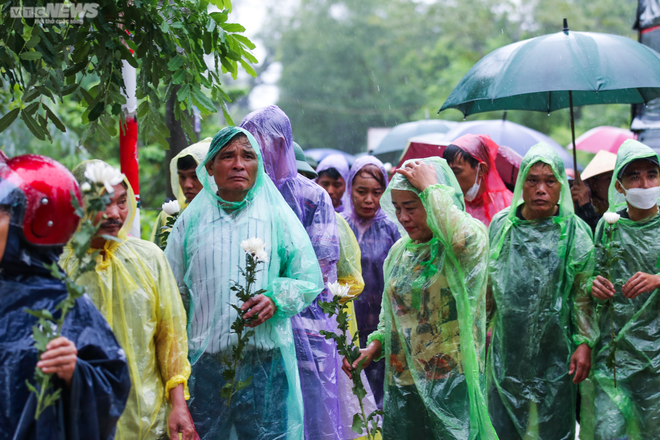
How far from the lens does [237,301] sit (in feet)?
10.0

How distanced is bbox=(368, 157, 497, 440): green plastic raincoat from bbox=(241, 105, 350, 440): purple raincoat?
0.35m

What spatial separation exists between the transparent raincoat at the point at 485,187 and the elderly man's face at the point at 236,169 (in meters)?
2.19

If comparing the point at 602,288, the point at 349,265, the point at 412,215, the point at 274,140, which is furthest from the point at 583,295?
the point at 274,140

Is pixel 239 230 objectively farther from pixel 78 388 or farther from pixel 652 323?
pixel 652 323

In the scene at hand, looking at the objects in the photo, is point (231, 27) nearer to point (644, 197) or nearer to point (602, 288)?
point (602, 288)

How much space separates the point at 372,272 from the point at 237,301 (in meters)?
2.02

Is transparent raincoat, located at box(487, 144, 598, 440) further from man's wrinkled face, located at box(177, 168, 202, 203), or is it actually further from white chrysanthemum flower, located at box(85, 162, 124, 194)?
white chrysanthemum flower, located at box(85, 162, 124, 194)

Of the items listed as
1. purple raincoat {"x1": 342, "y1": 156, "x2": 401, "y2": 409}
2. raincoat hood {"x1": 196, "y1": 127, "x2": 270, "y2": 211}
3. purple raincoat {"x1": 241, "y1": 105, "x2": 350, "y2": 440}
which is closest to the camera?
raincoat hood {"x1": 196, "y1": 127, "x2": 270, "y2": 211}

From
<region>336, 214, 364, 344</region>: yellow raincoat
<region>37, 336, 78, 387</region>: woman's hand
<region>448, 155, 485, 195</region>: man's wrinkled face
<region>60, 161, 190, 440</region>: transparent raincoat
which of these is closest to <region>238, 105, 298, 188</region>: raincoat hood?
<region>336, 214, 364, 344</region>: yellow raincoat

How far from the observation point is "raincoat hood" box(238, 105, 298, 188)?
12.7ft

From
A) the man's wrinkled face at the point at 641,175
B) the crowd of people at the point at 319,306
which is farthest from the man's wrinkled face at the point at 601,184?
the man's wrinkled face at the point at 641,175

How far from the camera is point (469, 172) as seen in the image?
4992 millimetres

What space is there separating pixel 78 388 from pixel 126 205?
3.70ft

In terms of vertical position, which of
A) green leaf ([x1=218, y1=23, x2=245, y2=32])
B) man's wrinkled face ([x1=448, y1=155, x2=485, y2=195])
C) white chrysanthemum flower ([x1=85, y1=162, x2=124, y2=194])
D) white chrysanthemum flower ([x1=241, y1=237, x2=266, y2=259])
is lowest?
white chrysanthemum flower ([x1=241, y1=237, x2=266, y2=259])
